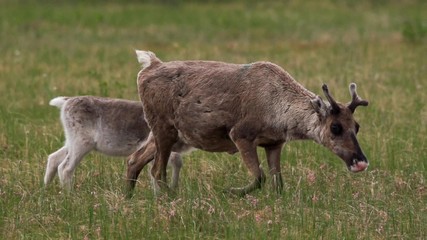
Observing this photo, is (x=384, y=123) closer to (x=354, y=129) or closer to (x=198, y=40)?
(x=354, y=129)

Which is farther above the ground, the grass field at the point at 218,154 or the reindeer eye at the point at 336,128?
the reindeer eye at the point at 336,128

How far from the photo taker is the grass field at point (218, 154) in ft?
29.6

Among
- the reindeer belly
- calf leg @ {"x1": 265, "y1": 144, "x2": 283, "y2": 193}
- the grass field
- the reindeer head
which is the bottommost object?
the grass field

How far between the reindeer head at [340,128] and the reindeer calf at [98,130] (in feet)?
6.70

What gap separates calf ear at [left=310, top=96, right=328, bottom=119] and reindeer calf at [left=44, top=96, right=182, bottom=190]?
6.58 ft

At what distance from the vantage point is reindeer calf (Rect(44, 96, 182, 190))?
1152cm

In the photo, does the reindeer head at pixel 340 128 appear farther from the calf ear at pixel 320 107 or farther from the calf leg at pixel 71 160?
the calf leg at pixel 71 160

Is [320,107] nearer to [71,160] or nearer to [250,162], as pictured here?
[250,162]

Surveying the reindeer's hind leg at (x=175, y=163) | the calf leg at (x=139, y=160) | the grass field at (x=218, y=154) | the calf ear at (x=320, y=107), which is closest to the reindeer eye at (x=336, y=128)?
the calf ear at (x=320, y=107)

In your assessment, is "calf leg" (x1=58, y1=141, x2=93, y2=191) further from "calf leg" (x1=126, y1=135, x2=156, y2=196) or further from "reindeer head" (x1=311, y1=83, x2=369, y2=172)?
"reindeer head" (x1=311, y1=83, x2=369, y2=172)

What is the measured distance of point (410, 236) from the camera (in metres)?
8.77

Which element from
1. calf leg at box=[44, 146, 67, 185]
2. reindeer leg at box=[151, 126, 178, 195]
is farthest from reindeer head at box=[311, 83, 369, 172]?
calf leg at box=[44, 146, 67, 185]

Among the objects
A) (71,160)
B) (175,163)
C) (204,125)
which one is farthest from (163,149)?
(71,160)

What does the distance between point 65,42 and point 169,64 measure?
46.0 ft
